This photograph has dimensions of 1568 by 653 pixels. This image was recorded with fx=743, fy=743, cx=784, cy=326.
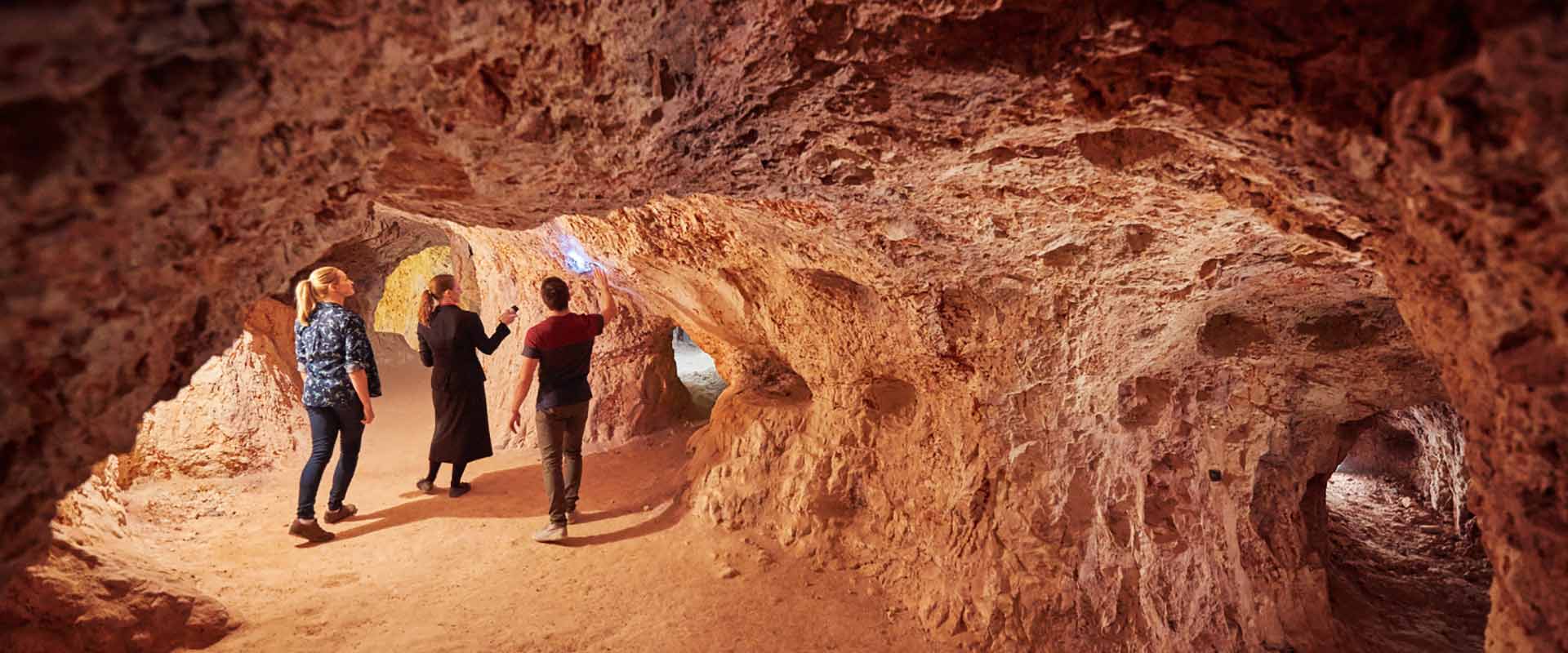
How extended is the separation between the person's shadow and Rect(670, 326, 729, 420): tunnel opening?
1.13 metres

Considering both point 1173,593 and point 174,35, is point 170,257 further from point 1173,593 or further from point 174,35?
point 1173,593

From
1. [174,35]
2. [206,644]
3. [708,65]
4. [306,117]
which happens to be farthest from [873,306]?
[206,644]

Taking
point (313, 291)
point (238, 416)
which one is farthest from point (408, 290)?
point (313, 291)

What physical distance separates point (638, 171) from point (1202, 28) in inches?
55.0

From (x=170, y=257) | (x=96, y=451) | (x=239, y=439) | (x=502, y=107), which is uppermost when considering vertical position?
(x=502, y=107)

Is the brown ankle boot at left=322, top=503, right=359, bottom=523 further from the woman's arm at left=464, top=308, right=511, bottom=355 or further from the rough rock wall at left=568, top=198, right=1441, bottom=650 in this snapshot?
the rough rock wall at left=568, top=198, right=1441, bottom=650

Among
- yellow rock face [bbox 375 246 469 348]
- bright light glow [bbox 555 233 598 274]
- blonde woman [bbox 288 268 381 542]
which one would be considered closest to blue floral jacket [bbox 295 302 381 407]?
blonde woman [bbox 288 268 381 542]

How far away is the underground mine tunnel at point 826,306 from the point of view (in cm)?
119

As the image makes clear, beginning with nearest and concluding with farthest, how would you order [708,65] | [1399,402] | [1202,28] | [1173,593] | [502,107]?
[1202,28] → [502,107] → [708,65] → [1173,593] → [1399,402]

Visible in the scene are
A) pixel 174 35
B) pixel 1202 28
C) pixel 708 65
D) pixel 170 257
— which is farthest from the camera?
pixel 708 65

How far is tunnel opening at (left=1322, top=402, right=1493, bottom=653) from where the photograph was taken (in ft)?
17.3

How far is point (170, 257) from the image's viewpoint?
132 cm

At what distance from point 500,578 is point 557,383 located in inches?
41.6

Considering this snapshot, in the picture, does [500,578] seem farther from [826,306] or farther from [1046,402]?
[1046,402]
